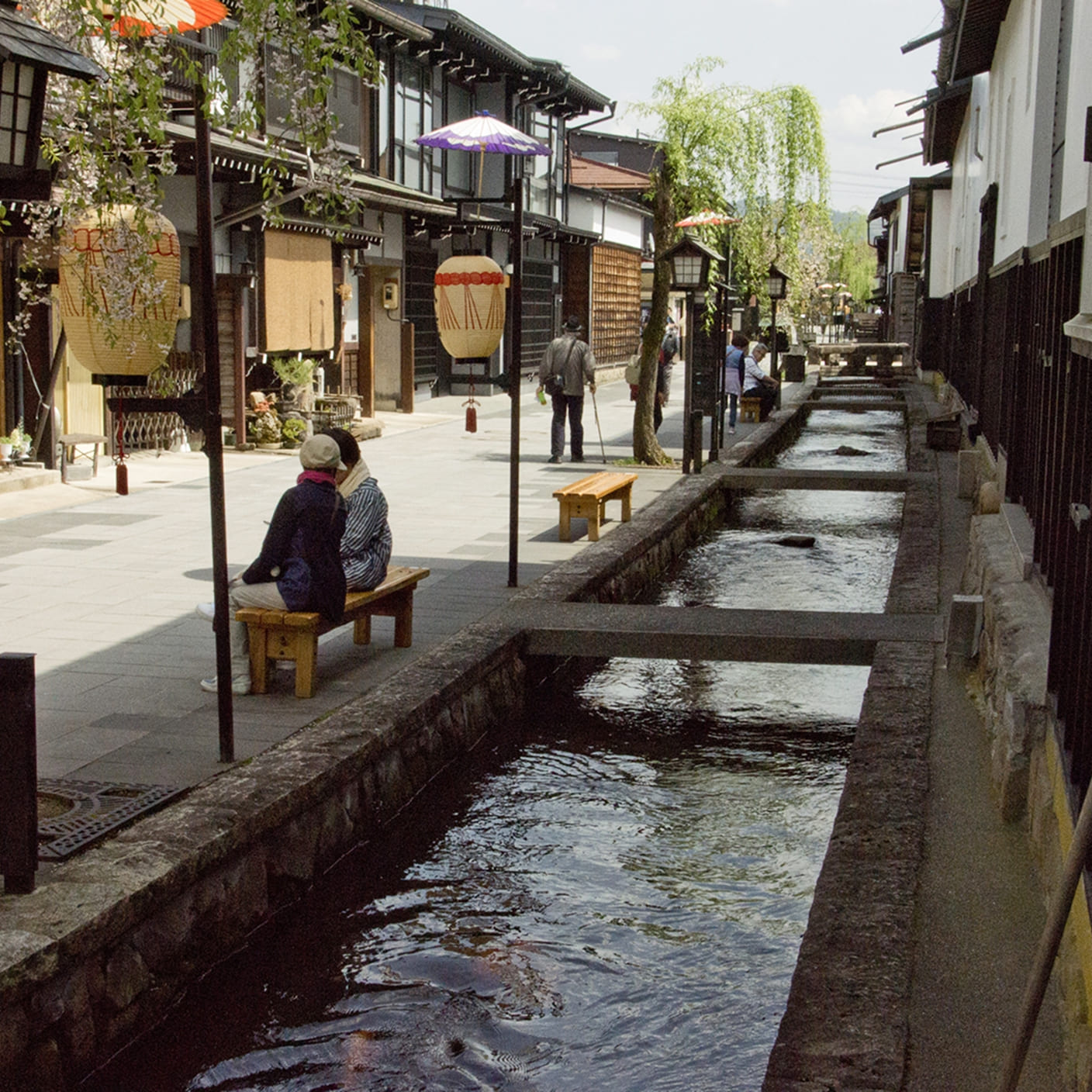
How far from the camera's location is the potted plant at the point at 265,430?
19531 mm

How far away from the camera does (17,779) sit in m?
4.64

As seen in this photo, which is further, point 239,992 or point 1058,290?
point 1058,290

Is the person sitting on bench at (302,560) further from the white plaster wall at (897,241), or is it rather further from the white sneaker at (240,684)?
the white plaster wall at (897,241)

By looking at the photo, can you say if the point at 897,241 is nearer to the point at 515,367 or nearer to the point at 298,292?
the point at 298,292

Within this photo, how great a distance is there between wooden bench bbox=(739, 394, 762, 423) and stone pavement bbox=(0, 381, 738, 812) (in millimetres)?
7023

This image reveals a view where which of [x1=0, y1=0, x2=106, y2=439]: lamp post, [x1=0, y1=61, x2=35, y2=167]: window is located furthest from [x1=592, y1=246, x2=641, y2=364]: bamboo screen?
[x1=0, y1=61, x2=35, y2=167]: window

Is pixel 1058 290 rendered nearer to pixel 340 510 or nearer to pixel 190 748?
pixel 340 510

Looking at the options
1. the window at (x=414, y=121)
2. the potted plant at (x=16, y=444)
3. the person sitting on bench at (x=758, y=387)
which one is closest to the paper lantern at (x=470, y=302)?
the potted plant at (x=16, y=444)

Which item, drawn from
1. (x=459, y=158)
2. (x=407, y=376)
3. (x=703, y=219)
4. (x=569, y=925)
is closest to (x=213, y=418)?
(x=569, y=925)

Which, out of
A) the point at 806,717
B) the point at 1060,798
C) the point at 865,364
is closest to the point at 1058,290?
the point at 806,717

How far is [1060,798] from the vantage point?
193 inches

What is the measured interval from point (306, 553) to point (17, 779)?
116 inches


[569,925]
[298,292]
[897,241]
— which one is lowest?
[569,925]

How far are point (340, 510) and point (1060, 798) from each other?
4.08 m
